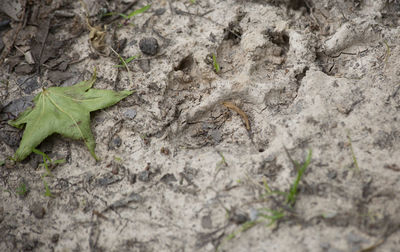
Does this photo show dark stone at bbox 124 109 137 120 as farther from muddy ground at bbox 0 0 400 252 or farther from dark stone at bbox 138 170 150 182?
dark stone at bbox 138 170 150 182

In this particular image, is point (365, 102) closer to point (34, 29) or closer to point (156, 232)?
point (156, 232)

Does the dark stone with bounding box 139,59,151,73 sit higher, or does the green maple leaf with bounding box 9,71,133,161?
the dark stone with bounding box 139,59,151,73

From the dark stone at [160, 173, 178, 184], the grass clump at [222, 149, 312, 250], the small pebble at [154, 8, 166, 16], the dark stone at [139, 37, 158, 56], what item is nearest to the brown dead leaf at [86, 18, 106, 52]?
the dark stone at [139, 37, 158, 56]

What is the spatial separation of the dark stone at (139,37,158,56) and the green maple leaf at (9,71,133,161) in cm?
37

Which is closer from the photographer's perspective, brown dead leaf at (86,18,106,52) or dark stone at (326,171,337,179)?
dark stone at (326,171,337,179)

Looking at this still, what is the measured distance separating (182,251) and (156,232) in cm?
18

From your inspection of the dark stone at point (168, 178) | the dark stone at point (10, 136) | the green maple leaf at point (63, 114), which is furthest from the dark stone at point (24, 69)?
the dark stone at point (168, 178)

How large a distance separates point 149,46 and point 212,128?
30.5 inches

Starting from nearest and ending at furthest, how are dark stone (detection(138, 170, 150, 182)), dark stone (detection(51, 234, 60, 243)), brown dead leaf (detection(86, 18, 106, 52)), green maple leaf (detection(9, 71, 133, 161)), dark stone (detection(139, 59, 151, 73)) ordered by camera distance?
dark stone (detection(51, 234, 60, 243)), dark stone (detection(138, 170, 150, 182)), green maple leaf (detection(9, 71, 133, 161)), dark stone (detection(139, 59, 151, 73)), brown dead leaf (detection(86, 18, 106, 52))

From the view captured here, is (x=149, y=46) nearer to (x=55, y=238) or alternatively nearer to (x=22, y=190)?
(x=22, y=190)

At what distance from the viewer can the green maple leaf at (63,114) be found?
6.91ft

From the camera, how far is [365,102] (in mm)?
1992

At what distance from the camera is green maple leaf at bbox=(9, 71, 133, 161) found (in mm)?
2105

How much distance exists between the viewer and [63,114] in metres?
2.13
